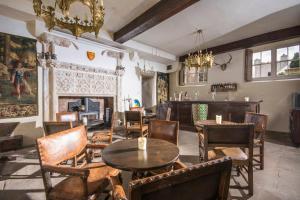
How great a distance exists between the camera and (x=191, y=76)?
7.68 metres

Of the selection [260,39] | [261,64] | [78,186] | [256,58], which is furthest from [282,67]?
[78,186]

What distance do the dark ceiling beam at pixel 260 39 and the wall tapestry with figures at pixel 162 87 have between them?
2.51m

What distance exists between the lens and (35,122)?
404cm

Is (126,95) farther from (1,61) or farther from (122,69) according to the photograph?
(1,61)

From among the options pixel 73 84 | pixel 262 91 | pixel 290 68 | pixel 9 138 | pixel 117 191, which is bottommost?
pixel 9 138

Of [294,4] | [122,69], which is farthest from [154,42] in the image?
[294,4]

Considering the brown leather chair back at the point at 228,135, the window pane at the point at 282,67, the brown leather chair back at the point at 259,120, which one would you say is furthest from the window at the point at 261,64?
the brown leather chair back at the point at 228,135

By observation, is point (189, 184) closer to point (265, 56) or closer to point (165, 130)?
point (165, 130)

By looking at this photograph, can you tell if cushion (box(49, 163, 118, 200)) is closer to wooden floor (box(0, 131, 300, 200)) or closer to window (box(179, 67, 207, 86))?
wooden floor (box(0, 131, 300, 200))

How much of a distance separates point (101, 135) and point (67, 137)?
1671mm

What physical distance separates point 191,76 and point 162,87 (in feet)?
4.70

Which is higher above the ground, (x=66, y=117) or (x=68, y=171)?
(x=66, y=117)

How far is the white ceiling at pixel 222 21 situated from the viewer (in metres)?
3.85

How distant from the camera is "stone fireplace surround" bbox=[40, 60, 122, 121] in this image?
4164 mm
